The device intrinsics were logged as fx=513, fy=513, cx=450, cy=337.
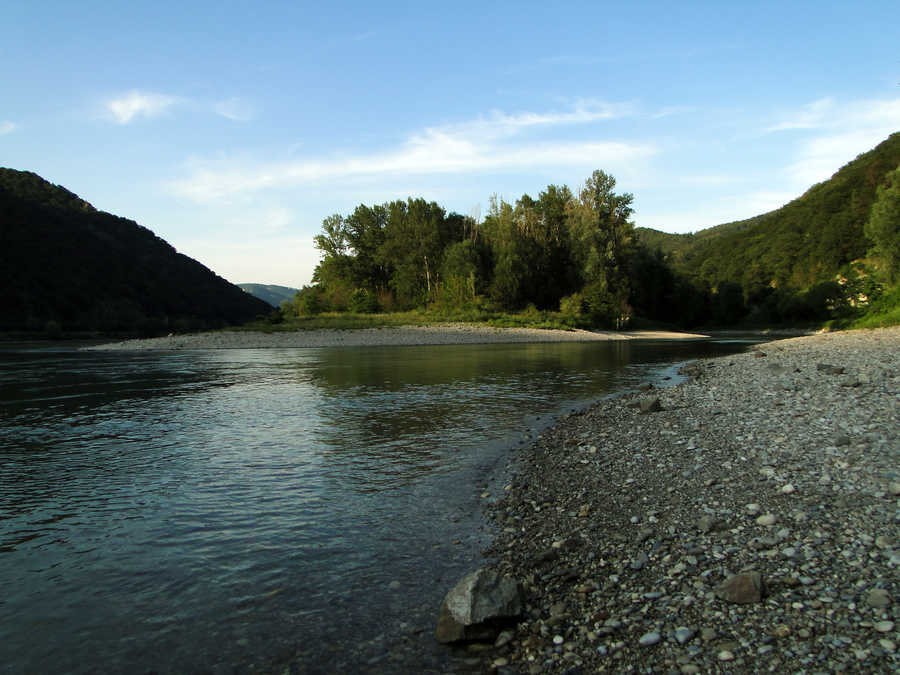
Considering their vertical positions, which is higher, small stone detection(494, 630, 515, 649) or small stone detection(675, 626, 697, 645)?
small stone detection(675, 626, 697, 645)

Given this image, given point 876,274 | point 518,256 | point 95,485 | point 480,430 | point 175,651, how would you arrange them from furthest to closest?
point 518,256 → point 876,274 → point 480,430 → point 95,485 → point 175,651

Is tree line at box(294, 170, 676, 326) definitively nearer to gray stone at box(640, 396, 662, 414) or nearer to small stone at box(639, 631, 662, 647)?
gray stone at box(640, 396, 662, 414)

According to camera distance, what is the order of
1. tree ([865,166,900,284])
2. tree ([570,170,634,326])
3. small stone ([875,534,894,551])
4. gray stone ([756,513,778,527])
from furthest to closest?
tree ([570,170,634,326]) < tree ([865,166,900,284]) < gray stone ([756,513,778,527]) < small stone ([875,534,894,551])

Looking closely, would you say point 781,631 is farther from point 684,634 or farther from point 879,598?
point 879,598

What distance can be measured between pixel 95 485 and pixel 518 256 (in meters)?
60.7

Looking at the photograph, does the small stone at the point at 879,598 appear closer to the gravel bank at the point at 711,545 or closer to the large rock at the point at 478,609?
the gravel bank at the point at 711,545

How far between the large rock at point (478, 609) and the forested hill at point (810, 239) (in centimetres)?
9369

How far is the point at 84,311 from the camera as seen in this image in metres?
80.4

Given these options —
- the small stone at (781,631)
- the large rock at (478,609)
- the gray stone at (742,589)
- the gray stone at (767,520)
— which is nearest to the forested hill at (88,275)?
the large rock at (478,609)

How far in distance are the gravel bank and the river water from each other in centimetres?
95

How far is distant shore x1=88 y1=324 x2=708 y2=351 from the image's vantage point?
4919cm

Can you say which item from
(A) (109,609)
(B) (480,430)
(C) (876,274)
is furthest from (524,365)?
(C) (876,274)

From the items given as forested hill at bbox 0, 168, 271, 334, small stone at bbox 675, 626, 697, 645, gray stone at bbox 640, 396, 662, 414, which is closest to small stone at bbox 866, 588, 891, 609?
small stone at bbox 675, 626, 697, 645

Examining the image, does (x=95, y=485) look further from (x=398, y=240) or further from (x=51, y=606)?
(x=398, y=240)
